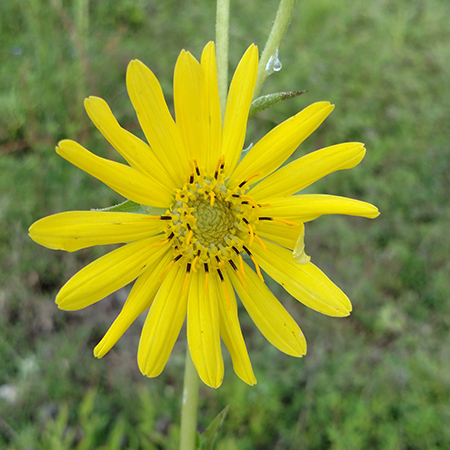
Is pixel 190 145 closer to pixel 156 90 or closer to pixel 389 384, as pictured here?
pixel 156 90

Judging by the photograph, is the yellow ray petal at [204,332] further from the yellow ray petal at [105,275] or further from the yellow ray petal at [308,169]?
the yellow ray petal at [308,169]

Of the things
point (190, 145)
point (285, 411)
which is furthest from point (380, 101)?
point (190, 145)

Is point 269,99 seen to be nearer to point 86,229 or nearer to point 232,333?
point 86,229

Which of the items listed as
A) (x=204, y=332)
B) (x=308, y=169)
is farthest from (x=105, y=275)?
(x=308, y=169)

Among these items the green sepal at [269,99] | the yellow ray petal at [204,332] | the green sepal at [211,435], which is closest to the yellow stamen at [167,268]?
the yellow ray petal at [204,332]

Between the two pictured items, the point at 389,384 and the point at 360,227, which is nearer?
the point at 389,384

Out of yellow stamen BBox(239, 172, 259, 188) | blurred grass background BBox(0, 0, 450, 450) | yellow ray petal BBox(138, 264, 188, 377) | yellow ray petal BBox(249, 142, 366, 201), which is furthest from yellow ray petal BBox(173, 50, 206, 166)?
blurred grass background BBox(0, 0, 450, 450)
